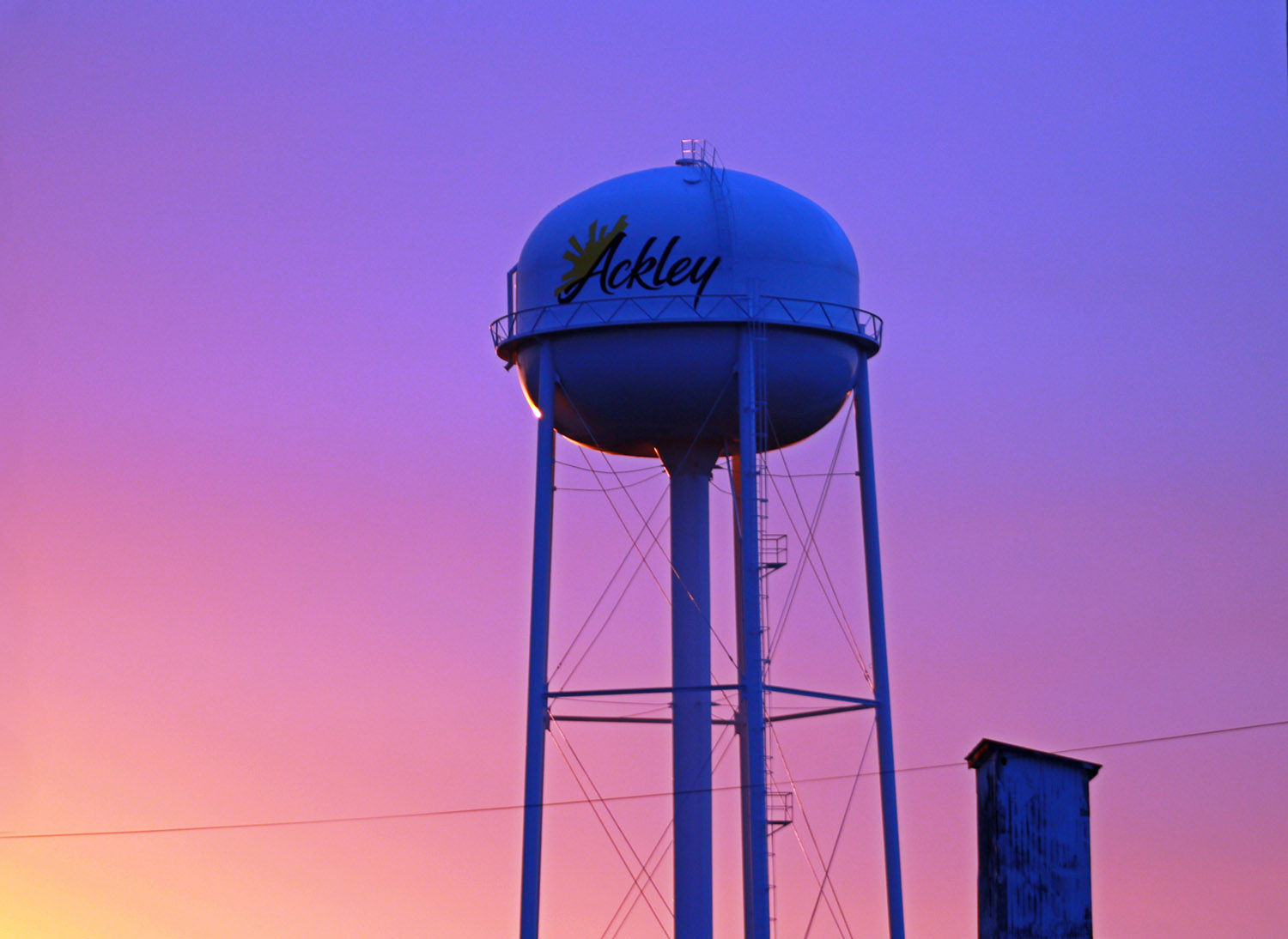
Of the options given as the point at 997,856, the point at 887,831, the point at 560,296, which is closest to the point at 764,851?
the point at 887,831

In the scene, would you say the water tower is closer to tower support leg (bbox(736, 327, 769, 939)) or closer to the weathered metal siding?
tower support leg (bbox(736, 327, 769, 939))

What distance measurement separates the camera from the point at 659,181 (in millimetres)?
39656

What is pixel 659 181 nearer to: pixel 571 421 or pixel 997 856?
pixel 571 421

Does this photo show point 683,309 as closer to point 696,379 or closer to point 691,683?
point 696,379

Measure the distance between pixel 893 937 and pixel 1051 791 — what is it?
6.63m

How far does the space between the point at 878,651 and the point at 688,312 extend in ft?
19.1

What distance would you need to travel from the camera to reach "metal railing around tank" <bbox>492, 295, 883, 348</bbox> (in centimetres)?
3819

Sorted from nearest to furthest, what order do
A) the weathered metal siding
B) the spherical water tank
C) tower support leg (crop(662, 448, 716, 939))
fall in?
1. the weathered metal siding
2. the spherical water tank
3. tower support leg (crop(662, 448, 716, 939))

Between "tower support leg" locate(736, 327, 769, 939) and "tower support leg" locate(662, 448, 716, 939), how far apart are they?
0.91 metres

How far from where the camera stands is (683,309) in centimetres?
3822

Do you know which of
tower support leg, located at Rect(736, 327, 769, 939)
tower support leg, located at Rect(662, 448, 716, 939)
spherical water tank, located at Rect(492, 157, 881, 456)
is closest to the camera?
tower support leg, located at Rect(736, 327, 769, 939)

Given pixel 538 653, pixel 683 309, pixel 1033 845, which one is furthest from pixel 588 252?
pixel 1033 845

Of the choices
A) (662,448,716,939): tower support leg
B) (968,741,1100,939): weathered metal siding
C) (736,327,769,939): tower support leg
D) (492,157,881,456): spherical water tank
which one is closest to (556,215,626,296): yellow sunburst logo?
(492,157,881,456): spherical water tank

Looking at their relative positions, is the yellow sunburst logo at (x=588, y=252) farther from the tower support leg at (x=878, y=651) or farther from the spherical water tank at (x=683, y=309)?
the tower support leg at (x=878, y=651)
